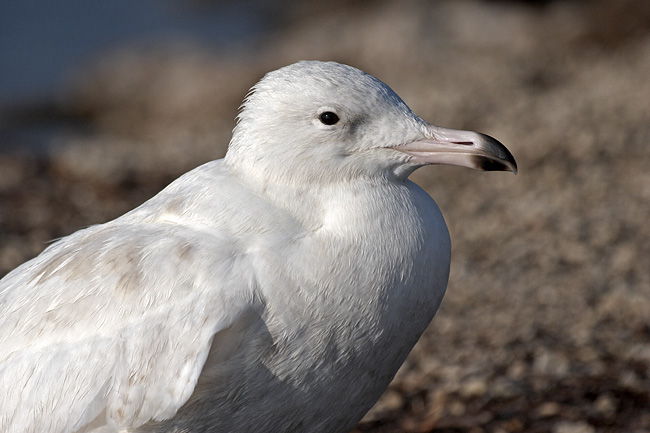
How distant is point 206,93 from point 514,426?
12790 millimetres

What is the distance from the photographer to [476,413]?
4379 millimetres

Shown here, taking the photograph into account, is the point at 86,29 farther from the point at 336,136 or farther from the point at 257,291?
the point at 257,291

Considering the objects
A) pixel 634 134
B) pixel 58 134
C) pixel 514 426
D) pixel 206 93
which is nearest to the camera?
pixel 514 426

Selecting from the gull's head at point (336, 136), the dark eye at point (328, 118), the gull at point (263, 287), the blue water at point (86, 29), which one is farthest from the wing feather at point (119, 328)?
the blue water at point (86, 29)

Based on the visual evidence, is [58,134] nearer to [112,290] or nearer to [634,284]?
[634,284]

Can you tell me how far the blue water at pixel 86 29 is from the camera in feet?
69.6

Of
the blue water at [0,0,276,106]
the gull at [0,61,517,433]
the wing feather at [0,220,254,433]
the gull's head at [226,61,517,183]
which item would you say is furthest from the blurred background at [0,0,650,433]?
the blue water at [0,0,276,106]

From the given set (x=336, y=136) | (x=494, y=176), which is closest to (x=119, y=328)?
(x=336, y=136)

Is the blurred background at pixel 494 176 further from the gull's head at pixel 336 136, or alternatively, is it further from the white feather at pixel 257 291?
the gull's head at pixel 336 136

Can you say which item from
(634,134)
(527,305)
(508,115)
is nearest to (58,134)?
(508,115)

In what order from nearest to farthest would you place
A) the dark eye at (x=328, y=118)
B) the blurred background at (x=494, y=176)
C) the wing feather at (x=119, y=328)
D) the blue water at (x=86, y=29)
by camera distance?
1. the wing feather at (x=119, y=328)
2. the dark eye at (x=328, y=118)
3. the blurred background at (x=494, y=176)
4. the blue water at (x=86, y=29)

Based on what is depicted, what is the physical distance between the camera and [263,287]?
2826 millimetres

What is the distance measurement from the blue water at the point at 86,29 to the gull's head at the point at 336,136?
1775 cm

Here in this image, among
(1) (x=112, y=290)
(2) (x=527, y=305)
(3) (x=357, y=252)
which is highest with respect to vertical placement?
(3) (x=357, y=252)
